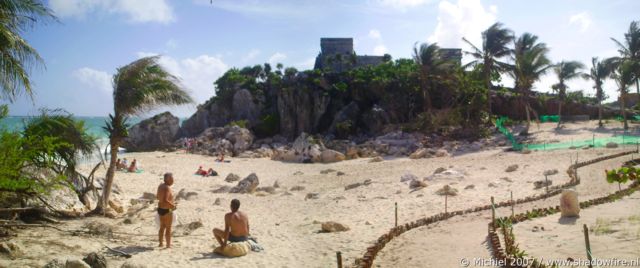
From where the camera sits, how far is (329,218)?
12141 millimetres

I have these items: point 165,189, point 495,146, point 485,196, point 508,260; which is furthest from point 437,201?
point 495,146

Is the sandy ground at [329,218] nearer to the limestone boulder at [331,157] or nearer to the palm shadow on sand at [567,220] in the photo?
the palm shadow on sand at [567,220]

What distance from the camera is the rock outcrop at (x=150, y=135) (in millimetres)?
46094

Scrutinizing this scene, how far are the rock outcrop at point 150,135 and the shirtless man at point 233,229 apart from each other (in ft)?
128

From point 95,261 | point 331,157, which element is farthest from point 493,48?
point 95,261

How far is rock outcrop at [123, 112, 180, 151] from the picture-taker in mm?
46094

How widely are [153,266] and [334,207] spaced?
23.8 ft

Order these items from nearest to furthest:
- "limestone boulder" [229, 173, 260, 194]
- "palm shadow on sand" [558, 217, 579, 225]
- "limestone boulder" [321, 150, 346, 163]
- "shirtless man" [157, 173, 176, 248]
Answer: "shirtless man" [157, 173, 176, 248] → "palm shadow on sand" [558, 217, 579, 225] → "limestone boulder" [229, 173, 260, 194] → "limestone boulder" [321, 150, 346, 163]

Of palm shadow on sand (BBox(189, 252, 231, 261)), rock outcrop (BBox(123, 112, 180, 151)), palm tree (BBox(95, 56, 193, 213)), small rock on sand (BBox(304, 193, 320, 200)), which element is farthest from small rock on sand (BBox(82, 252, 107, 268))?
rock outcrop (BBox(123, 112, 180, 151))

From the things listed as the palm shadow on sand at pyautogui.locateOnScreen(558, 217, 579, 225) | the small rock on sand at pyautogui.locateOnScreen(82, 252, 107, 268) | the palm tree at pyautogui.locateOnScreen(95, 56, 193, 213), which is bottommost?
the small rock on sand at pyautogui.locateOnScreen(82, 252, 107, 268)

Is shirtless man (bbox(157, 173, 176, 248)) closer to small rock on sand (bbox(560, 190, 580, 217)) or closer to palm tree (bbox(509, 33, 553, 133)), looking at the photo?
small rock on sand (bbox(560, 190, 580, 217))

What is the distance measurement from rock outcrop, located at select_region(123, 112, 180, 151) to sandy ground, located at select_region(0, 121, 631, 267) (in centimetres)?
2417

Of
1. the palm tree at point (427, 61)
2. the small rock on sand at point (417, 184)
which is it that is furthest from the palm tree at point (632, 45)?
the small rock on sand at point (417, 184)

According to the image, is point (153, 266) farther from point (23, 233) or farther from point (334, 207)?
point (334, 207)
